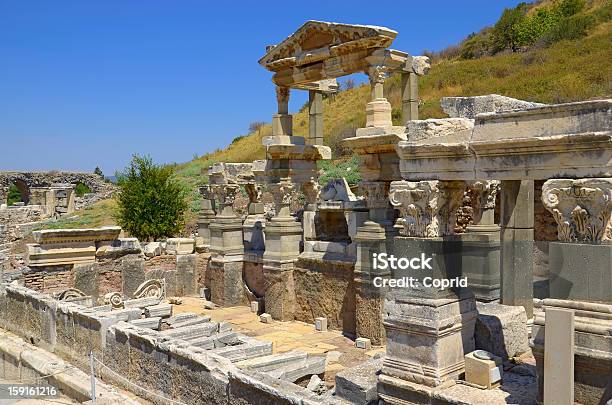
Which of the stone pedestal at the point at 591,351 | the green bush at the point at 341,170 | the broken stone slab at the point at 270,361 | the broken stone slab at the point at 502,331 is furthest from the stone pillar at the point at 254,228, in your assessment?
the stone pedestal at the point at 591,351

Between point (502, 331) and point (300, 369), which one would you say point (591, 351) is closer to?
point (502, 331)

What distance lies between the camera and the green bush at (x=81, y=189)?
4131cm

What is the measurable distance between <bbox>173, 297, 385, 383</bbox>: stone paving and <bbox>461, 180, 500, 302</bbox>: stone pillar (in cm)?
191

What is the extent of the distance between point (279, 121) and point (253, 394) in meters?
7.92

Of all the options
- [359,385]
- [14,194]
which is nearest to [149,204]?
[359,385]

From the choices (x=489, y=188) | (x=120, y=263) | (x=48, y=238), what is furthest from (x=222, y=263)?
(x=489, y=188)

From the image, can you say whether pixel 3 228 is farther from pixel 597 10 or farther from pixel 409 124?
pixel 597 10

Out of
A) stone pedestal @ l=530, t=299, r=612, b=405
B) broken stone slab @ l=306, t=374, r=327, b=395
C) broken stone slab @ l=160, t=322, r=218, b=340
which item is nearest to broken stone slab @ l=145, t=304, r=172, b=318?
broken stone slab @ l=160, t=322, r=218, b=340

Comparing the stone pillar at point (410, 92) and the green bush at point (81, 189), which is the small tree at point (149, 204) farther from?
the green bush at point (81, 189)

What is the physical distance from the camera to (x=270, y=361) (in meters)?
7.55

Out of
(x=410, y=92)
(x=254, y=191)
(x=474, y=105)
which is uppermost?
(x=410, y=92)

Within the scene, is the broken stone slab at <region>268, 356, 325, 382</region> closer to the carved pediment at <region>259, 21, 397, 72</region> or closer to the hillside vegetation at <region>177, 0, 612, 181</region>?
the carved pediment at <region>259, 21, 397, 72</region>

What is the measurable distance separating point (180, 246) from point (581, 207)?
40.7 feet

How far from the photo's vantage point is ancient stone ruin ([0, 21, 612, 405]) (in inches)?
179
